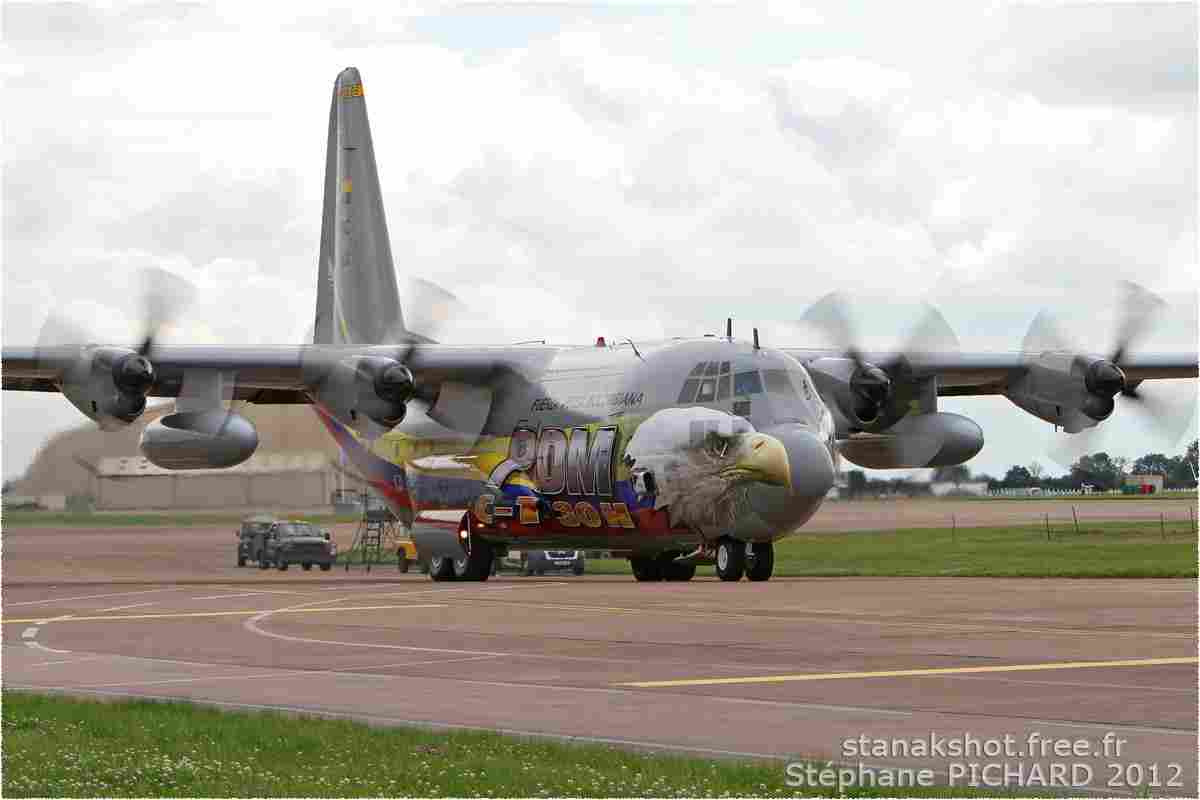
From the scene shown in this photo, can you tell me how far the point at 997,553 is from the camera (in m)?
47.9

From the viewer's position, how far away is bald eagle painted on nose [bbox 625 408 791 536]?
32562mm

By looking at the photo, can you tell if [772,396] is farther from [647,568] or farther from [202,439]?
[202,439]

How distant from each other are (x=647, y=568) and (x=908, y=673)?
22.2m

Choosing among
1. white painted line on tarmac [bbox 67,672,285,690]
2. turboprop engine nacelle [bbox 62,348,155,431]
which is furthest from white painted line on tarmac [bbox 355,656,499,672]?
turboprop engine nacelle [bbox 62,348,155,431]

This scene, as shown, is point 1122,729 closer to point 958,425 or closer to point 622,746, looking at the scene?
point 622,746

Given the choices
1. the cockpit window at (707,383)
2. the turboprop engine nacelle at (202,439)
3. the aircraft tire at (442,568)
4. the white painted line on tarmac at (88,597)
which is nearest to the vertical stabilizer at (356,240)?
the aircraft tire at (442,568)

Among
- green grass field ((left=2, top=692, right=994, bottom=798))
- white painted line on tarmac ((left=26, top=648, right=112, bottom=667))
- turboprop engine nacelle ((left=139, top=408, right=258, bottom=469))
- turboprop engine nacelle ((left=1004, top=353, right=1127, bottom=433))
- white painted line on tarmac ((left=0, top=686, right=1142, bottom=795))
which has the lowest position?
green grass field ((left=2, top=692, right=994, bottom=798))

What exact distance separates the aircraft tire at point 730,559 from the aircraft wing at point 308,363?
21.2 feet

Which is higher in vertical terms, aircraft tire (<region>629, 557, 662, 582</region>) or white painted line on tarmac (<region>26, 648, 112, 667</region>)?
aircraft tire (<region>629, 557, 662, 582</region>)

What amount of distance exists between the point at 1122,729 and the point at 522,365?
27.4 meters

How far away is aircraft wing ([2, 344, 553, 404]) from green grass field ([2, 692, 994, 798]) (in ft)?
80.3

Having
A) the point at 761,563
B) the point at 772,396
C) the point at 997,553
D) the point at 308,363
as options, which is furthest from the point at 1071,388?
the point at 308,363

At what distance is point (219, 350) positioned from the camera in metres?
39.2

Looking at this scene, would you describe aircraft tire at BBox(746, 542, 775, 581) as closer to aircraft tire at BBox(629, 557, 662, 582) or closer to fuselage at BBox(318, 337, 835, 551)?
fuselage at BBox(318, 337, 835, 551)
